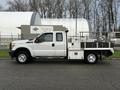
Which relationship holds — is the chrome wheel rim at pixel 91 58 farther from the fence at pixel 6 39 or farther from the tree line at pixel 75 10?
the tree line at pixel 75 10

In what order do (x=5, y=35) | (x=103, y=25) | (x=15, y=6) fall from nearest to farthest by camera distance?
(x=5, y=35)
(x=103, y=25)
(x=15, y=6)

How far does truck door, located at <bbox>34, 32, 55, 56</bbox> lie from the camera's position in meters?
16.8

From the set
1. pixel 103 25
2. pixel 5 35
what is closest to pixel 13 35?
pixel 5 35

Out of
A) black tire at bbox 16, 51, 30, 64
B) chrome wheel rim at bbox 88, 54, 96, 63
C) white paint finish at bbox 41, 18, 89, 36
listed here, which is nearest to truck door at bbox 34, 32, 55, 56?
black tire at bbox 16, 51, 30, 64

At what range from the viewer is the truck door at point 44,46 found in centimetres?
1684

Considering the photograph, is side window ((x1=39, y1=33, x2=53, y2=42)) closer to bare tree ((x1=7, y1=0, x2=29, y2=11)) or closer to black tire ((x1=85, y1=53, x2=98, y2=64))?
black tire ((x1=85, y1=53, x2=98, y2=64))

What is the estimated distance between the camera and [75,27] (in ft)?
118

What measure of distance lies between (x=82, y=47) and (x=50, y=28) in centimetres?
1274

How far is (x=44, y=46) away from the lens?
16859 millimetres

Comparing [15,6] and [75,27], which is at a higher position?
[15,6]
